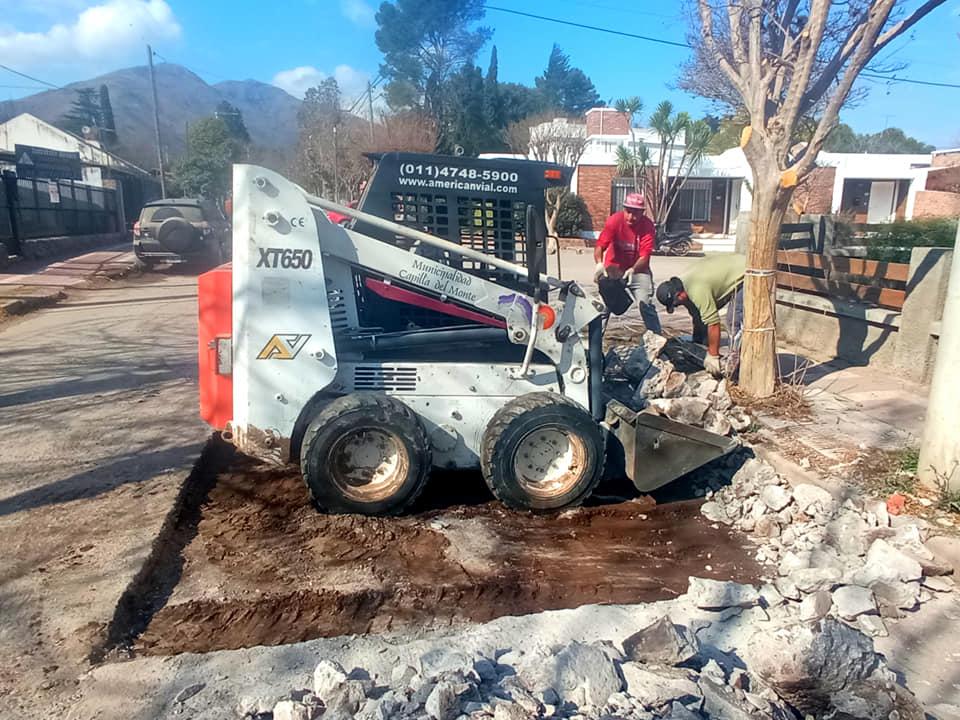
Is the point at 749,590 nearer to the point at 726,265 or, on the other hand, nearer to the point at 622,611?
the point at 622,611

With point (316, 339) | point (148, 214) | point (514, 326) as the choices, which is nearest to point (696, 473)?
point (514, 326)

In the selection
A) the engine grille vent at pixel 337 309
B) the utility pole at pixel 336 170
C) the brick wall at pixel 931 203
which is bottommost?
the engine grille vent at pixel 337 309

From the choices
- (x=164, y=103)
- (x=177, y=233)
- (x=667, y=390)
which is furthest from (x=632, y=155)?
(x=164, y=103)

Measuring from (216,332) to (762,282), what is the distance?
14.8ft

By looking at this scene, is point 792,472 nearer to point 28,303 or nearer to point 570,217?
point 28,303

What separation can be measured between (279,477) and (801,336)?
22.3ft

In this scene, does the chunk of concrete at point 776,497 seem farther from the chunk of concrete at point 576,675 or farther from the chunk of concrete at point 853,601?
the chunk of concrete at point 576,675

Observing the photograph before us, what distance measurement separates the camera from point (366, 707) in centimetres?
261

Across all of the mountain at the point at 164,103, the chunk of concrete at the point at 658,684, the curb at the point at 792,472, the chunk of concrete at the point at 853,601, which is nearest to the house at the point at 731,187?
→ the curb at the point at 792,472

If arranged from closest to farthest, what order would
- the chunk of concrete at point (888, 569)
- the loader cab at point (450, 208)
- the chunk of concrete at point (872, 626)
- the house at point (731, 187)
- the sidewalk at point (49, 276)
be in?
1. the chunk of concrete at point (872, 626)
2. the chunk of concrete at point (888, 569)
3. the loader cab at point (450, 208)
4. the sidewalk at point (49, 276)
5. the house at point (731, 187)

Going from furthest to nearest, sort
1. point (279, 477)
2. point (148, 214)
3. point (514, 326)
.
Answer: point (148, 214) → point (279, 477) → point (514, 326)

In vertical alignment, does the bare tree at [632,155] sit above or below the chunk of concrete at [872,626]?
above

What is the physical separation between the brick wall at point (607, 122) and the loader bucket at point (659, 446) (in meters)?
32.4

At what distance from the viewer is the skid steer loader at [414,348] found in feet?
14.9
